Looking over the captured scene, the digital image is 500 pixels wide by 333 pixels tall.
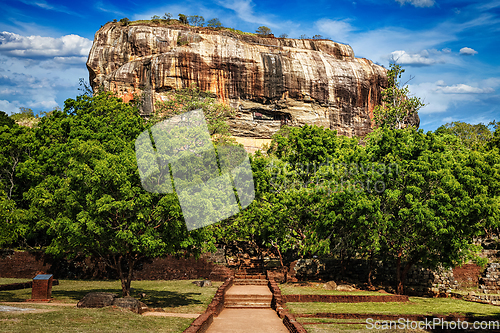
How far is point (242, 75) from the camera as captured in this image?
154 feet

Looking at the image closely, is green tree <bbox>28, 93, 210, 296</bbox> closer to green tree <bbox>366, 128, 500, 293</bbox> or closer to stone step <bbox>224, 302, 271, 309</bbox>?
stone step <bbox>224, 302, 271, 309</bbox>

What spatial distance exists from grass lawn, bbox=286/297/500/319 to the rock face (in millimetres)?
35217

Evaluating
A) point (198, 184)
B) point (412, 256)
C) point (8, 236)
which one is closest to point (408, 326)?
point (412, 256)

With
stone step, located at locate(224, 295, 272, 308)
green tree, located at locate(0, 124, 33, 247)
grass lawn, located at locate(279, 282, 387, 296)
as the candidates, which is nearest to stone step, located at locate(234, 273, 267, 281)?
grass lawn, located at locate(279, 282, 387, 296)

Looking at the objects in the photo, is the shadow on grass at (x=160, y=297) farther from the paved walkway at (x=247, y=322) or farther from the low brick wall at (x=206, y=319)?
the paved walkway at (x=247, y=322)

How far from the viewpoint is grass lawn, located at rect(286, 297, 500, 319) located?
38.1 ft

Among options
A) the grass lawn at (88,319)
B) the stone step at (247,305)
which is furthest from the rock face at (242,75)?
the stone step at (247,305)

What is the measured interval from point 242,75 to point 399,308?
38.0m

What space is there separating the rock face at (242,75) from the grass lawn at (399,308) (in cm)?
3522

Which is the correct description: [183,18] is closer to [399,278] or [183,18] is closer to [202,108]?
[202,108]

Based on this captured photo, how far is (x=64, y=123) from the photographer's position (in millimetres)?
22953

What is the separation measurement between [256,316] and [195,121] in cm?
1911

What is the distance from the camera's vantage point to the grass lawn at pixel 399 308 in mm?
11609

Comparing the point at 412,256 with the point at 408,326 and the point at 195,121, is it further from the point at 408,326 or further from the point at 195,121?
the point at 195,121
